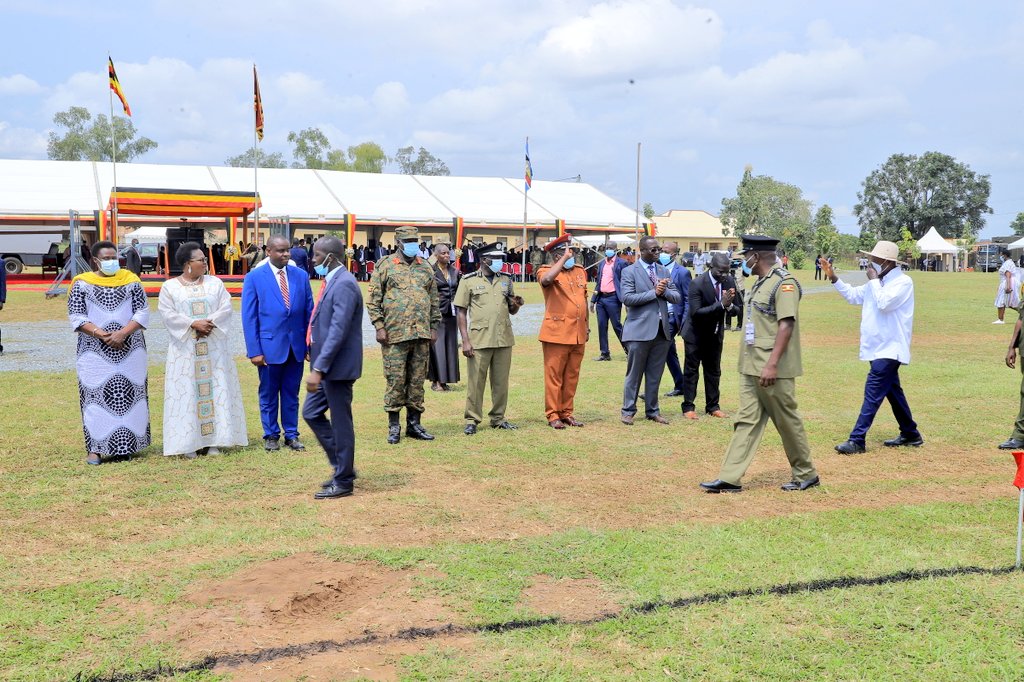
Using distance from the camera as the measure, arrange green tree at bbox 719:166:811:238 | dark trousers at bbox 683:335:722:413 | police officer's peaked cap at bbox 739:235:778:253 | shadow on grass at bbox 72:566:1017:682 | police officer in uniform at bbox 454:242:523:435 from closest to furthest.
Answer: shadow on grass at bbox 72:566:1017:682 → police officer's peaked cap at bbox 739:235:778:253 → police officer in uniform at bbox 454:242:523:435 → dark trousers at bbox 683:335:722:413 → green tree at bbox 719:166:811:238

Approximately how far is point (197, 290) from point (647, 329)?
4246mm

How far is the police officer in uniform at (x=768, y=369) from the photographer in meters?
6.40

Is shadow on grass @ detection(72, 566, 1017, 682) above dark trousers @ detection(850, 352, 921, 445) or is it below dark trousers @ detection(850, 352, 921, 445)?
below

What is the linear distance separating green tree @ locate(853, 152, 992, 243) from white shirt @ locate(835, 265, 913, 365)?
80620mm

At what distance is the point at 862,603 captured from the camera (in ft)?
14.7

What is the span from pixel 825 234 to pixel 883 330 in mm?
68150

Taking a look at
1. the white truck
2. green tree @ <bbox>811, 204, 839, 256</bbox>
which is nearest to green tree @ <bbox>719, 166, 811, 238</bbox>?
green tree @ <bbox>811, 204, 839, 256</bbox>

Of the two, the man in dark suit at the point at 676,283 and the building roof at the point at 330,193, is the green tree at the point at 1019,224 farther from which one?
the man in dark suit at the point at 676,283

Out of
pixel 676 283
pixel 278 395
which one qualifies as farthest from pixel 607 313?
pixel 278 395

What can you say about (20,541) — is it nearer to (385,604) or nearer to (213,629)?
(213,629)

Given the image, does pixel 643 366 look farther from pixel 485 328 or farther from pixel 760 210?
pixel 760 210

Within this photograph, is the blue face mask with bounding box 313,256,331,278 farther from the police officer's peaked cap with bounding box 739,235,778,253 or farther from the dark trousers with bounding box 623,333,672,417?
the dark trousers with bounding box 623,333,672,417

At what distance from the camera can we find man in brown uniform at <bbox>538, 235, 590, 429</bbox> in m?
8.76

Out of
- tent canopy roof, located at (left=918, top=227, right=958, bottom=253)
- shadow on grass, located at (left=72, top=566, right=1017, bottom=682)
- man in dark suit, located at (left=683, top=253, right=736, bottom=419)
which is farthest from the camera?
tent canopy roof, located at (left=918, top=227, right=958, bottom=253)
